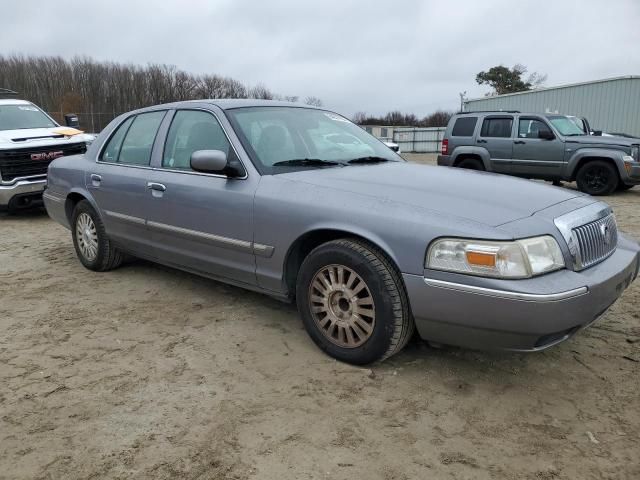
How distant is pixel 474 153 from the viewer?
12250mm

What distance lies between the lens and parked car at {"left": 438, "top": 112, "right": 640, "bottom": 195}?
10844mm

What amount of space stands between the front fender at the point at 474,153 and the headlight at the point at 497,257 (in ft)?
32.5

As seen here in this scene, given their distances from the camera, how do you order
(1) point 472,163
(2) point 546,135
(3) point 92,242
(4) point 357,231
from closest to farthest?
(4) point 357,231, (3) point 92,242, (2) point 546,135, (1) point 472,163

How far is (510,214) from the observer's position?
9.20 ft

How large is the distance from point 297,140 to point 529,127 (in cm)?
941

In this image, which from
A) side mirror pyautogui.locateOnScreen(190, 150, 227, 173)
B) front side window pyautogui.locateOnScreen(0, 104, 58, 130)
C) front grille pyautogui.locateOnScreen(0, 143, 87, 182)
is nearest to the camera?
side mirror pyautogui.locateOnScreen(190, 150, 227, 173)

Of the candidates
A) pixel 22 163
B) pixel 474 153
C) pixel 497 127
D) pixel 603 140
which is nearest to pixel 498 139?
pixel 497 127

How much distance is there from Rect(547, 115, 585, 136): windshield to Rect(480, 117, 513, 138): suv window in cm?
88

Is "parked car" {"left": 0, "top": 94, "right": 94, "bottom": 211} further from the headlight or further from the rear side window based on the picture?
the headlight

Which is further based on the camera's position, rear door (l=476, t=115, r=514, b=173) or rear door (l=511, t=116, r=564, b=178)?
rear door (l=476, t=115, r=514, b=173)

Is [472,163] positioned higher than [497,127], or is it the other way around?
[497,127]

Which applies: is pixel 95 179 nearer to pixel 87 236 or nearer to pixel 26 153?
pixel 87 236

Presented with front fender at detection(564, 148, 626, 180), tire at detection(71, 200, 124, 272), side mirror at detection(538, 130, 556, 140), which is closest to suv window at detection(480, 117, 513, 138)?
side mirror at detection(538, 130, 556, 140)

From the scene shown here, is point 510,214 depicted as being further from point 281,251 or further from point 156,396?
point 156,396
